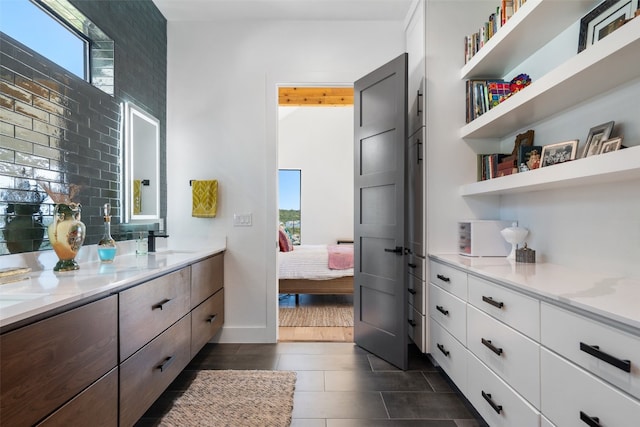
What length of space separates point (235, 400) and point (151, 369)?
59cm

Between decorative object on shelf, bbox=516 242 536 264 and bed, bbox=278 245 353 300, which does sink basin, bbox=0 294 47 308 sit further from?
bed, bbox=278 245 353 300

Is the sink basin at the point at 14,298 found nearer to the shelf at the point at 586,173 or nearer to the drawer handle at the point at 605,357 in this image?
the drawer handle at the point at 605,357

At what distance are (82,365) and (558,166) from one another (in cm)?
218

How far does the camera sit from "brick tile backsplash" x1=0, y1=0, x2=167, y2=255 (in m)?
1.37

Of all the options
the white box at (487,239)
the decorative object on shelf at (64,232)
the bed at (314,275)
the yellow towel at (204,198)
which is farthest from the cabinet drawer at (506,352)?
the bed at (314,275)

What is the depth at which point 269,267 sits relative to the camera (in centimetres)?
286

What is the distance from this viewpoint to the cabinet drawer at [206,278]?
218cm

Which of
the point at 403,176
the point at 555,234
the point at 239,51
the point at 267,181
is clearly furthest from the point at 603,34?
the point at 239,51

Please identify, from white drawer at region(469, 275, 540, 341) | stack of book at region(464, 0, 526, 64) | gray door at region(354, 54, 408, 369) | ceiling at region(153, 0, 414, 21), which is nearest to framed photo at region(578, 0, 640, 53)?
stack of book at region(464, 0, 526, 64)

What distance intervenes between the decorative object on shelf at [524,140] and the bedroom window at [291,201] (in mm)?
5067

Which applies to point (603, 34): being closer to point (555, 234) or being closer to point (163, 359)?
point (555, 234)

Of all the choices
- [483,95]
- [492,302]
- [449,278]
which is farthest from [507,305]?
[483,95]

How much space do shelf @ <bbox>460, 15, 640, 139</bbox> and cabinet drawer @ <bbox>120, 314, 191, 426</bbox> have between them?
2346 mm

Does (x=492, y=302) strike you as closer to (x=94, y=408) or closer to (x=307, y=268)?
(x=94, y=408)
